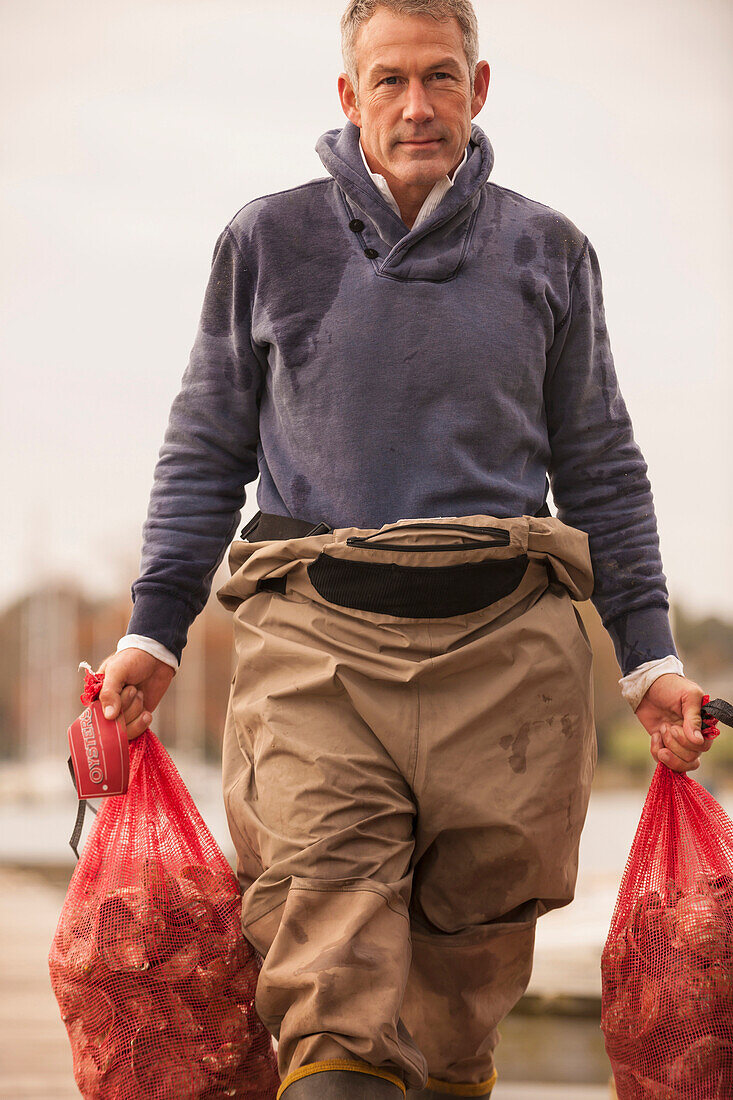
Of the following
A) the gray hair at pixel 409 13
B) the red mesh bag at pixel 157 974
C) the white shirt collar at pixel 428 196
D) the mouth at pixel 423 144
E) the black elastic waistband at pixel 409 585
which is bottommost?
the red mesh bag at pixel 157 974

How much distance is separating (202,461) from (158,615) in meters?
0.22

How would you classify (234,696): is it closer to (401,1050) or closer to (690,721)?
(401,1050)

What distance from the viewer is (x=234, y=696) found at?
158cm

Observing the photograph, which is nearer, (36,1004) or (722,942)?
(722,942)

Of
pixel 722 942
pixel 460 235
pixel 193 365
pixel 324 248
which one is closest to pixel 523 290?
pixel 460 235

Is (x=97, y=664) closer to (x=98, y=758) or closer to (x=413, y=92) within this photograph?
(x=98, y=758)

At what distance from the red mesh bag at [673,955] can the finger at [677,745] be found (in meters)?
0.04

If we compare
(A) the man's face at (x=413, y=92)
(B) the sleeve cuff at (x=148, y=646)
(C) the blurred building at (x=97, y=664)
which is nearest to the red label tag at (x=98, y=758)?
(B) the sleeve cuff at (x=148, y=646)

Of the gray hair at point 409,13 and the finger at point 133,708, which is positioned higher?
the gray hair at point 409,13

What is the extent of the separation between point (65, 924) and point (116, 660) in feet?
1.12

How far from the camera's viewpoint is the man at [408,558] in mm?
1425

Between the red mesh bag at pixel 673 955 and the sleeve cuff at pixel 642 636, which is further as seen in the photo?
the sleeve cuff at pixel 642 636

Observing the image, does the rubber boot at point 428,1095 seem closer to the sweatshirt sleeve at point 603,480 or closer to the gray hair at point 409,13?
the sweatshirt sleeve at point 603,480

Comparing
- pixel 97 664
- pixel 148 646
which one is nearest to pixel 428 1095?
pixel 148 646
